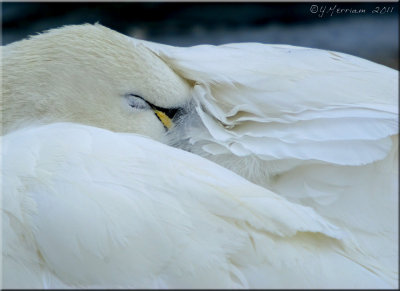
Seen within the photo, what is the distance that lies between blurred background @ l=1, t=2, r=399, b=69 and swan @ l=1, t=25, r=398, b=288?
2221 millimetres

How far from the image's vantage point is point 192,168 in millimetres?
1297

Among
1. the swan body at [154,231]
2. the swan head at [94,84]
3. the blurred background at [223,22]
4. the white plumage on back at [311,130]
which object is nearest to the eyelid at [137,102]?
the swan head at [94,84]

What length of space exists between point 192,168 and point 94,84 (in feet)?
1.86

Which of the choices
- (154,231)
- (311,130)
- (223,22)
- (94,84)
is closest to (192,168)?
(154,231)

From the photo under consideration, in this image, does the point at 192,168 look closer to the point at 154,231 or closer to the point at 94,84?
the point at 154,231

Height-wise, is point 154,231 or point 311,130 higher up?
point 311,130

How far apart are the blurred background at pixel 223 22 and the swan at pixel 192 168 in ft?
7.29

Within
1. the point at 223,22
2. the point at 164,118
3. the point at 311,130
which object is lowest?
the point at 223,22

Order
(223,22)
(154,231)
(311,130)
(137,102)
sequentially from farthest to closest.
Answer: (223,22) → (137,102) → (311,130) → (154,231)

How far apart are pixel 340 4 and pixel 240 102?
2399 millimetres

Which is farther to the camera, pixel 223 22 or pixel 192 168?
pixel 223 22

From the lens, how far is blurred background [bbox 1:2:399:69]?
3.87 metres

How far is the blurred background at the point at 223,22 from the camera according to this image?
387 centimetres

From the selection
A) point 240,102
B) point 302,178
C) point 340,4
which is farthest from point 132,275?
point 340,4
